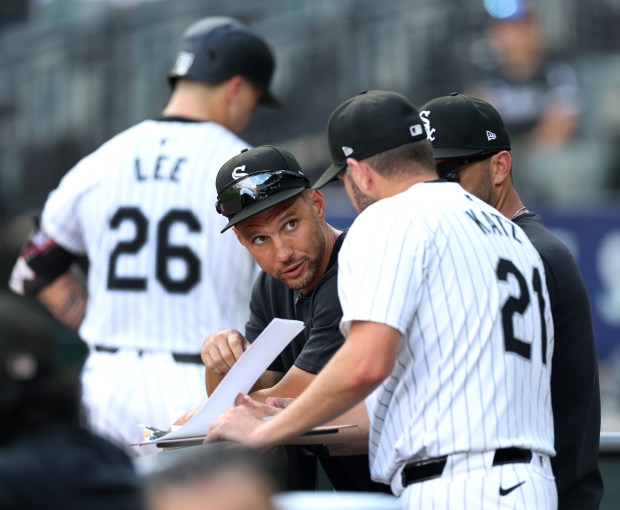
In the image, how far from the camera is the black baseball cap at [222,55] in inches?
173

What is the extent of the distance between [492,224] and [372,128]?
0.36 metres

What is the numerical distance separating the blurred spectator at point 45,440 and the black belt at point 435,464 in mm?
900

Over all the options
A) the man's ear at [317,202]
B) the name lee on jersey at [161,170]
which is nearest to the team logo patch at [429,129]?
the man's ear at [317,202]

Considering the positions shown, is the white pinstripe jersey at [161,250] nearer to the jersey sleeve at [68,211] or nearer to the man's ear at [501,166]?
the jersey sleeve at [68,211]

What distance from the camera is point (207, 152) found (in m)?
4.30

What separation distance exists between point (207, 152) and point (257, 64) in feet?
1.38

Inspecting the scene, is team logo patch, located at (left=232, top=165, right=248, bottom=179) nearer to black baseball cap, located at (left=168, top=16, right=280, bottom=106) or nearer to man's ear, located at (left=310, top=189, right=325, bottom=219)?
man's ear, located at (left=310, top=189, right=325, bottom=219)

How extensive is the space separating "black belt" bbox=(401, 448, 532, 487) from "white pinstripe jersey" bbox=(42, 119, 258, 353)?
5.33 feet

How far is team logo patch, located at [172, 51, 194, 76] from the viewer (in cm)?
442

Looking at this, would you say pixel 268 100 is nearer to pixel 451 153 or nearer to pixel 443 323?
pixel 451 153

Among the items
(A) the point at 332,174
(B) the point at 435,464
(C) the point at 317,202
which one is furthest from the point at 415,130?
(B) the point at 435,464

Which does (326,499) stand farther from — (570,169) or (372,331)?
(570,169)

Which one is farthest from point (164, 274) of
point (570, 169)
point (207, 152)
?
point (570, 169)

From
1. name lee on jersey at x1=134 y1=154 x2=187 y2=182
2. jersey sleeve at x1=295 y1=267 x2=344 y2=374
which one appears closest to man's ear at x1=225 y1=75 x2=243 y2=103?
name lee on jersey at x1=134 y1=154 x2=187 y2=182
